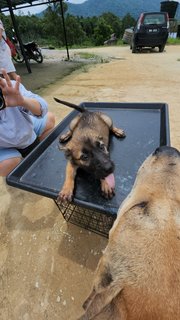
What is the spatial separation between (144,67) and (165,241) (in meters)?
7.88

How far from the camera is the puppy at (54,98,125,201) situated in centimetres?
173

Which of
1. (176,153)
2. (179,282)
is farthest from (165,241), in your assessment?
(176,153)

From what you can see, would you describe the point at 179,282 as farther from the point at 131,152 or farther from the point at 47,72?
the point at 47,72

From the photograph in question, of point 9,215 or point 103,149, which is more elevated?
point 103,149

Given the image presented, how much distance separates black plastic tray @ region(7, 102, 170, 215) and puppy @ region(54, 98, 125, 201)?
0.23ft

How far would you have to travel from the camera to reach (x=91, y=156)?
190cm

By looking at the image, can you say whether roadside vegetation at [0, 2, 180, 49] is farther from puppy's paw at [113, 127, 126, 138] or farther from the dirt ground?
the dirt ground

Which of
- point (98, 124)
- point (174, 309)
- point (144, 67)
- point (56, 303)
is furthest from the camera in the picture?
point (144, 67)

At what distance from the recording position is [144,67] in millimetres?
7910

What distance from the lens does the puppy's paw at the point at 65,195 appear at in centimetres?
167

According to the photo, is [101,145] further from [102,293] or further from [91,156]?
[102,293]

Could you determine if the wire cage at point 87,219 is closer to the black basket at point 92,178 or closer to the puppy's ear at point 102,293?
the black basket at point 92,178

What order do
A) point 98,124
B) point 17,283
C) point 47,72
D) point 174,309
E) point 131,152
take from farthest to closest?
point 47,72, point 98,124, point 131,152, point 17,283, point 174,309

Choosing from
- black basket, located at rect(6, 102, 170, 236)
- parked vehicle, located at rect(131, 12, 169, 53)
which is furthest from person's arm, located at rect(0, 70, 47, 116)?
parked vehicle, located at rect(131, 12, 169, 53)
